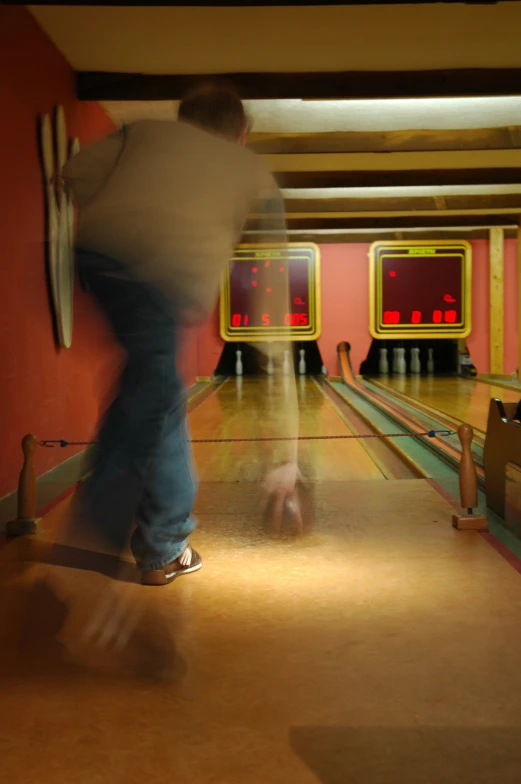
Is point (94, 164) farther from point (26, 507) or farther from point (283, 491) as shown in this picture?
point (26, 507)

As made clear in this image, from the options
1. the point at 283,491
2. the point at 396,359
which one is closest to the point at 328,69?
the point at 283,491

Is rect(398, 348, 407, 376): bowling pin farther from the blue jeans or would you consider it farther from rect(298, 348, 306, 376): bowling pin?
the blue jeans

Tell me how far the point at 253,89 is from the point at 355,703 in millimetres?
3304

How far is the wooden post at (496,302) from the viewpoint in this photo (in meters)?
8.70

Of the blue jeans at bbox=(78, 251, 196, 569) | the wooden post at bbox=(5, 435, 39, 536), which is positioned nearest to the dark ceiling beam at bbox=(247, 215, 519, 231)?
the wooden post at bbox=(5, 435, 39, 536)

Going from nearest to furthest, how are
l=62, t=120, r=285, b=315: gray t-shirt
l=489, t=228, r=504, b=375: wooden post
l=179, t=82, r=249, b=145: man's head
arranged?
l=62, t=120, r=285, b=315: gray t-shirt
l=179, t=82, r=249, b=145: man's head
l=489, t=228, r=504, b=375: wooden post

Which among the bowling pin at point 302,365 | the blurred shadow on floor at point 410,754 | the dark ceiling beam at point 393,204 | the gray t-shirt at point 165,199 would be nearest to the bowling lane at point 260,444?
the gray t-shirt at point 165,199

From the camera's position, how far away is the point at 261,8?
9.83ft

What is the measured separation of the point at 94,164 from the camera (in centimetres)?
144

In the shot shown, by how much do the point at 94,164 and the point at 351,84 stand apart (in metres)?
2.65

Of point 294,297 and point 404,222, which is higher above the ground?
point 404,222

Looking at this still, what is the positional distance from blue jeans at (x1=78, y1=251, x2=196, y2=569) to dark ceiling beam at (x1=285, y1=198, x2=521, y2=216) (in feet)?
18.4

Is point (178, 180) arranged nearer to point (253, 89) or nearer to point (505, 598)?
point (505, 598)

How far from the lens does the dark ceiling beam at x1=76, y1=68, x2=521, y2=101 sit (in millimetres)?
3691
